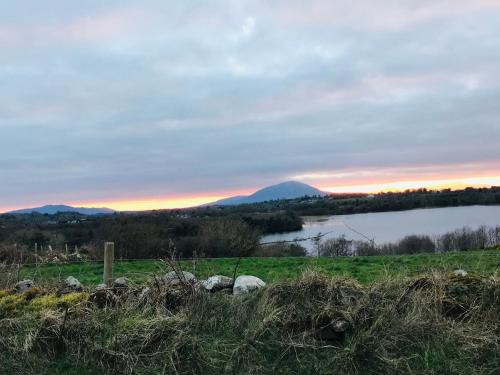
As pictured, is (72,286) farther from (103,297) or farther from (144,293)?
(144,293)

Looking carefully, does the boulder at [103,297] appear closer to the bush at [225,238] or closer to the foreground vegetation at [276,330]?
the foreground vegetation at [276,330]

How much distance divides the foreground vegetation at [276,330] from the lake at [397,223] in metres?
31.3

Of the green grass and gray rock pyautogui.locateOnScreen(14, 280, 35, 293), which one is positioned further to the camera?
gray rock pyautogui.locateOnScreen(14, 280, 35, 293)

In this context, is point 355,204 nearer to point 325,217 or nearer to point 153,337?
point 325,217

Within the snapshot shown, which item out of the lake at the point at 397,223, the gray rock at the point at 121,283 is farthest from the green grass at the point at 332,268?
the lake at the point at 397,223

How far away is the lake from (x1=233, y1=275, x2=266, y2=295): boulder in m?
30.3

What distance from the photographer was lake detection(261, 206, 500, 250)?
4230cm

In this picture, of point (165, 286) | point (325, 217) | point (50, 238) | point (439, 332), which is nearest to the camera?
point (439, 332)

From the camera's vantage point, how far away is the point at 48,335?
6.20m

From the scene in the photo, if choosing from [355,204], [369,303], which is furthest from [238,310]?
[355,204]

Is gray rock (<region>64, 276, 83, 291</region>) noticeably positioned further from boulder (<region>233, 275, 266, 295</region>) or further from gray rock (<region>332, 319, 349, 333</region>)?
gray rock (<region>332, 319, 349, 333</region>)

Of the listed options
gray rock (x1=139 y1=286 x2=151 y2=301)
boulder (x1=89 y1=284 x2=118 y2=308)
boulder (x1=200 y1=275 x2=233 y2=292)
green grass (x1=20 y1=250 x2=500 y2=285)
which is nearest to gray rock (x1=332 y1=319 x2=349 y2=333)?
green grass (x1=20 y1=250 x2=500 y2=285)

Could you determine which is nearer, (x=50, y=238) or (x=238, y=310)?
(x=238, y=310)

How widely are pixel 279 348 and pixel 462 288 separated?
2755 mm
